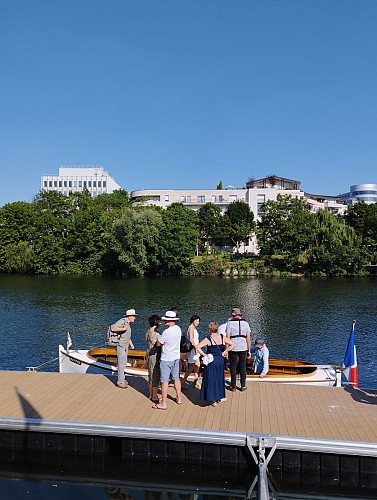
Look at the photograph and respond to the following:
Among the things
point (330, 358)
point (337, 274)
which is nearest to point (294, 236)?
point (337, 274)

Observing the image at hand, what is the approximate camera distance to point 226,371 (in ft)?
44.9

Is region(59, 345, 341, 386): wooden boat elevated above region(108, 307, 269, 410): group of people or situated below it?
below

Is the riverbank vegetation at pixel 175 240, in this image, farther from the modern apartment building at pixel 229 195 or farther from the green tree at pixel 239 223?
the modern apartment building at pixel 229 195

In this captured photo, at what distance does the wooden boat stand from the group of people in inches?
61.0

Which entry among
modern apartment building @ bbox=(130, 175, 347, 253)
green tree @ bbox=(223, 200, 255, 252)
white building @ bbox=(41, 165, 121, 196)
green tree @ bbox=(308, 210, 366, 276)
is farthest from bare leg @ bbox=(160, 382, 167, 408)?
white building @ bbox=(41, 165, 121, 196)

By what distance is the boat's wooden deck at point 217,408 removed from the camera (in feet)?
31.6

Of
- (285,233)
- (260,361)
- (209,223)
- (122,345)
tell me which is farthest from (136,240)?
(122,345)

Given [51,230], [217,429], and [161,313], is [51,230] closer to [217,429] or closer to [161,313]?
[161,313]

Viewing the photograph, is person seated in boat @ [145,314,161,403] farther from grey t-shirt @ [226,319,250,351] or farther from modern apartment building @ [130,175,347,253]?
modern apartment building @ [130,175,347,253]

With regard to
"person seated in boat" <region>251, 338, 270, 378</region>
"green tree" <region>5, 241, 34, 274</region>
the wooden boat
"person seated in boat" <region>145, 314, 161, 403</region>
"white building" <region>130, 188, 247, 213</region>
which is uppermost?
"white building" <region>130, 188, 247, 213</region>

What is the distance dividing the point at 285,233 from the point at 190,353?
6092 cm

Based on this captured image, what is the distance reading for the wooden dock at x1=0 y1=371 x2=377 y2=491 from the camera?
9.06 metres

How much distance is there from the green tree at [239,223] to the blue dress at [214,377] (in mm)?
69008

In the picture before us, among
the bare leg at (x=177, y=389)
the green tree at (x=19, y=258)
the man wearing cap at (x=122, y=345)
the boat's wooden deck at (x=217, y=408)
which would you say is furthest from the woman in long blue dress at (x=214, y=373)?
the green tree at (x=19, y=258)
